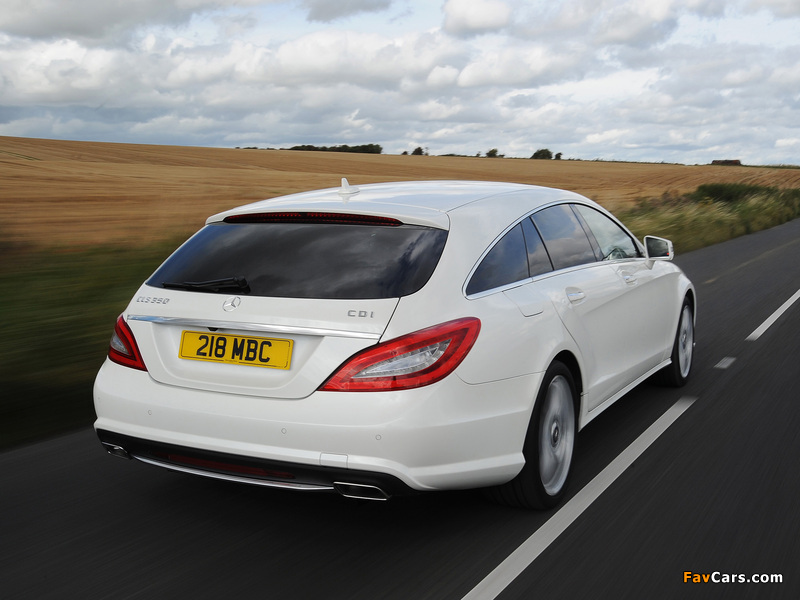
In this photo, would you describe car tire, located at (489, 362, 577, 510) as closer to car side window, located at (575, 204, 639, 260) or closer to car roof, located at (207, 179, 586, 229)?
car roof, located at (207, 179, 586, 229)

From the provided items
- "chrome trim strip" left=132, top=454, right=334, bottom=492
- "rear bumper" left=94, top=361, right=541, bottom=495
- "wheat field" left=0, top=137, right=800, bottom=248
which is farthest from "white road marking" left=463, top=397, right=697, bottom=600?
"wheat field" left=0, top=137, right=800, bottom=248

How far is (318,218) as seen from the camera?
3926mm

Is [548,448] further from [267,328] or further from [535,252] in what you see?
[267,328]

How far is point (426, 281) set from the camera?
3553mm

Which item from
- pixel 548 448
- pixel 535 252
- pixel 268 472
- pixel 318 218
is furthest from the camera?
pixel 535 252

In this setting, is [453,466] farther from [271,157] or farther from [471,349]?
[271,157]

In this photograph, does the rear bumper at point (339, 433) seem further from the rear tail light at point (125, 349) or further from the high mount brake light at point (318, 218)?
the high mount brake light at point (318, 218)

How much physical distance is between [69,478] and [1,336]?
128 inches

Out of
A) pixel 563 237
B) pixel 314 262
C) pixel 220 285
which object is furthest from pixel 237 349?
pixel 563 237

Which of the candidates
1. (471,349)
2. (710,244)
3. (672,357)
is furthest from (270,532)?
(710,244)

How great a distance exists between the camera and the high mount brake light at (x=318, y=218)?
3.83 metres

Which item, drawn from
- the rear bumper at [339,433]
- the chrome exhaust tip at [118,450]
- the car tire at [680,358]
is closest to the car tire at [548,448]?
the rear bumper at [339,433]

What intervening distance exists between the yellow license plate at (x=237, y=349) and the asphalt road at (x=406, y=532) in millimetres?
776

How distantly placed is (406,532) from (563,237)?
6.03ft
